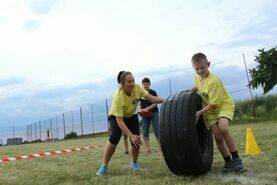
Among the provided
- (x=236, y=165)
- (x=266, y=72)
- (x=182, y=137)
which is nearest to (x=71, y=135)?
(x=266, y=72)

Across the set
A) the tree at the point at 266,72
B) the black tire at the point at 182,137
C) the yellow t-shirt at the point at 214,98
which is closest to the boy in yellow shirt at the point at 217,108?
the yellow t-shirt at the point at 214,98

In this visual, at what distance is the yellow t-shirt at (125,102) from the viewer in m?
5.29

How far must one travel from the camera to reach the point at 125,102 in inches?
212

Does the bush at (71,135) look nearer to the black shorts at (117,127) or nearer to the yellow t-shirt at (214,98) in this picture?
the black shorts at (117,127)

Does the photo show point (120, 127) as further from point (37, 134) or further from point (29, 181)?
point (37, 134)

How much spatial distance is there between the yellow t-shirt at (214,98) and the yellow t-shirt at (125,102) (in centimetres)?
87

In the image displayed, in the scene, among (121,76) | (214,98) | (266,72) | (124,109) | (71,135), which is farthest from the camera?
(71,135)

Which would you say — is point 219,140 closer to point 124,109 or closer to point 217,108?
point 217,108

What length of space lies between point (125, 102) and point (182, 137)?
4.13 ft

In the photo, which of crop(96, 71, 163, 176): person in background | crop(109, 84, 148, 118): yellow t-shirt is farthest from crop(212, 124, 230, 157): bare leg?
crop(109, 84, 148, 118): yellow t-shirt

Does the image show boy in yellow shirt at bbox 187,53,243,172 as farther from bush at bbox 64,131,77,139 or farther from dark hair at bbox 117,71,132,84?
bush at bbox 64,131,77,139

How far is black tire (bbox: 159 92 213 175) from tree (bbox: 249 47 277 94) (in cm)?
1713

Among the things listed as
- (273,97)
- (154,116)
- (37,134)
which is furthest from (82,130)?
(154,116)

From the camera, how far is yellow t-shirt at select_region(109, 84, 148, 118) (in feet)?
17.4
